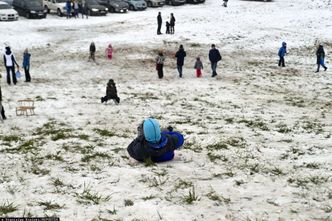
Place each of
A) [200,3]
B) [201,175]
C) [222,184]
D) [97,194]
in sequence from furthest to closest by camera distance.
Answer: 1. [200,3]
2. [201,175]
3. [222,184]
4. [97,194]

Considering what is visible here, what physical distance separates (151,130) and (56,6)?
29938 millimetres

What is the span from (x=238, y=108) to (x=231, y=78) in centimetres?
562

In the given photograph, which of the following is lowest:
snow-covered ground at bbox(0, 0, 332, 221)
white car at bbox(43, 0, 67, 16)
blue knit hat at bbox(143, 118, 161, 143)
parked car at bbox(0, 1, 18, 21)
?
snow-covered ground at bbox(0, 0, 332, 221)

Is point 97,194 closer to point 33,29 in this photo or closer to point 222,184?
point 222,184

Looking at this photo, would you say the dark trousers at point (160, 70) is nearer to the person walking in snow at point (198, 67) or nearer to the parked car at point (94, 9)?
the person walking in snow at point (198, 67)

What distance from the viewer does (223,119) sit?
46.6ft

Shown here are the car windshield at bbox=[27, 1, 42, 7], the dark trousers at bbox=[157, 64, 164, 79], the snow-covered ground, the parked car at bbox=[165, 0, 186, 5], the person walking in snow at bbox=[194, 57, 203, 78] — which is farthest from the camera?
the parked car at bbox=[165, 0, 186, 5]

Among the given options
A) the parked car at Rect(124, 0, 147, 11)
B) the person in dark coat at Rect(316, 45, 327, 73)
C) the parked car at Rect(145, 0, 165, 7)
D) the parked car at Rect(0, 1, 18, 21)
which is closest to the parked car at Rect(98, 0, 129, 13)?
the parked car at Rect(124, 0, 147, 11)

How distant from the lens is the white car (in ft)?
118

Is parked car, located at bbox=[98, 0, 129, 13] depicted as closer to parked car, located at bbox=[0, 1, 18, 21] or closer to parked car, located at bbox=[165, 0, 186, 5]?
parked car, located at bbox=[165, 0, 186, 5]

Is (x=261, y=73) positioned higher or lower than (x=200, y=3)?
lower

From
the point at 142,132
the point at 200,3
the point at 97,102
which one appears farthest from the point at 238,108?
the point at 200,3

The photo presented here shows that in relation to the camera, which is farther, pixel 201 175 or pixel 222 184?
pixel 201 175

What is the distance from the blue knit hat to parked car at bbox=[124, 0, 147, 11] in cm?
3128
